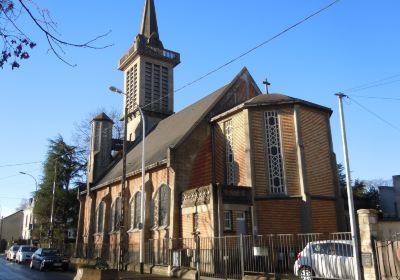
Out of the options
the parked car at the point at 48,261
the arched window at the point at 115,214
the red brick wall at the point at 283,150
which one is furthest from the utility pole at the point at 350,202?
the arched window at the point at 115,214

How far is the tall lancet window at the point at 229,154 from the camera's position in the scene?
2625 centimetres

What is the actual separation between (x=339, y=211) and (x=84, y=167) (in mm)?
34770

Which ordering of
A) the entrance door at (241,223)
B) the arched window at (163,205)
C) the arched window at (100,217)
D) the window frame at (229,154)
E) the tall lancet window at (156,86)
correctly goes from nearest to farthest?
the entrance door at (241,223)
the window frame at (229,154)
the arched window at (163,205)
the arched window at (100,217)
the tall lancet window at (156,86)

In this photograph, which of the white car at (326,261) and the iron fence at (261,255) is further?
the iron fence at (261,255)

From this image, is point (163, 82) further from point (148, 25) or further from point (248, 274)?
point (248, 274)

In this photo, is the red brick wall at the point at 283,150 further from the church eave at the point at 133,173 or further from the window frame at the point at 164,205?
the window frame at the point at 164,205

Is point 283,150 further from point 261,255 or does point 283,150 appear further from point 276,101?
point 261,255

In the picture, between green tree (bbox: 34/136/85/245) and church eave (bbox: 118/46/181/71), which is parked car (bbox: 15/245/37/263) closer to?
green tree (bbox: 34/136/85/245)

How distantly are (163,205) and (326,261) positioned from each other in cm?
1488

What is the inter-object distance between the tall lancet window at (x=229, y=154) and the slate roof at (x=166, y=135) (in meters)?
2.12

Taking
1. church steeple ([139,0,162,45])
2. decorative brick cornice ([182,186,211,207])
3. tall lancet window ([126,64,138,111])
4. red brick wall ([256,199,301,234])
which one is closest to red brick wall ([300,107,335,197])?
red brick wall ([256,199,301,234])

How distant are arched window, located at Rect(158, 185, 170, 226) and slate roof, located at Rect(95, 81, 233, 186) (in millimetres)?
2032

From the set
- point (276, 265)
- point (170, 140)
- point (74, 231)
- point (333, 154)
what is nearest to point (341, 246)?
point (276, 265)

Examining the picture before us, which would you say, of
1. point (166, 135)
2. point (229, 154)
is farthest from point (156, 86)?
point (229, 154)
